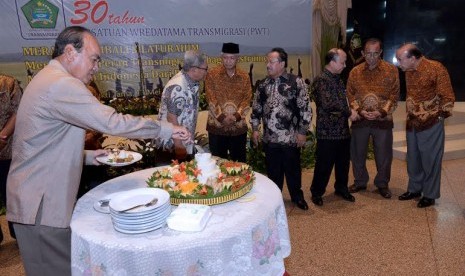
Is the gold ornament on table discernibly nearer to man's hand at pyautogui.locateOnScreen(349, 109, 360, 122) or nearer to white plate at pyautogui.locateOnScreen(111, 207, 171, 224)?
white plate at pyautogui.locateOnScreen(111, 207, 171, 224)

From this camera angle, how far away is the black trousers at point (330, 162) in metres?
3.61

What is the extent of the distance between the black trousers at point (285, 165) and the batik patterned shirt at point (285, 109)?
3.5 inches

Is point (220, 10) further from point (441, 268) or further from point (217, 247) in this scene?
point (217, 247)

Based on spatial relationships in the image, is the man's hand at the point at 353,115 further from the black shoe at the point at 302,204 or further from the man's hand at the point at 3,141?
the man's hand at the point at 3,141

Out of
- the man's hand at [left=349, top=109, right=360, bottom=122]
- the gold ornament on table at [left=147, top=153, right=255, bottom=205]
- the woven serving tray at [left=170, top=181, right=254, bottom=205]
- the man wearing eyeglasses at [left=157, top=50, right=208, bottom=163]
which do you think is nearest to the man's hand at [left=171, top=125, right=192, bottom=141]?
the gold ornament on table at [left=147, top=153, right=255, bottom=205]

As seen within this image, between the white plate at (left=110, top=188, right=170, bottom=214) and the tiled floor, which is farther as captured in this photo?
the tiled floor

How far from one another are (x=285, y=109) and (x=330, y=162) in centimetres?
79

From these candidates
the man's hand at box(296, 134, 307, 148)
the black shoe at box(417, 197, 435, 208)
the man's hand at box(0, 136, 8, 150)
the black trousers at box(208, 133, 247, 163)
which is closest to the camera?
the man's hand at box(0, 136, 8, 150)

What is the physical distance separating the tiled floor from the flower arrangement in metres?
1.11

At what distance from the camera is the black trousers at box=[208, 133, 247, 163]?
3.82m

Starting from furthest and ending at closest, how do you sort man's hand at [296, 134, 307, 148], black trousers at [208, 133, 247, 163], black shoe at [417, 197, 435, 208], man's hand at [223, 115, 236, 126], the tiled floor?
black trousers at [208, 133, 247, 163], man's hand at [223, 115, 236, 126], black shoe at [417, 197, 435, 208], man's hand at [296, 134, 307, 148], the tiled floor

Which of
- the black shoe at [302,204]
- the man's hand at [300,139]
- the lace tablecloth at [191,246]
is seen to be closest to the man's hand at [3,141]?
the lace tablecloth at [191,246]

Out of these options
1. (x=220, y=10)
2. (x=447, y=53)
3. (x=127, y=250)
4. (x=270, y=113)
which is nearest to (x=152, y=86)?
(x=220, y=10)

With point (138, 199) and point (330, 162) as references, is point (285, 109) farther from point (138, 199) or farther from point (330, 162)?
point (138, 199)
